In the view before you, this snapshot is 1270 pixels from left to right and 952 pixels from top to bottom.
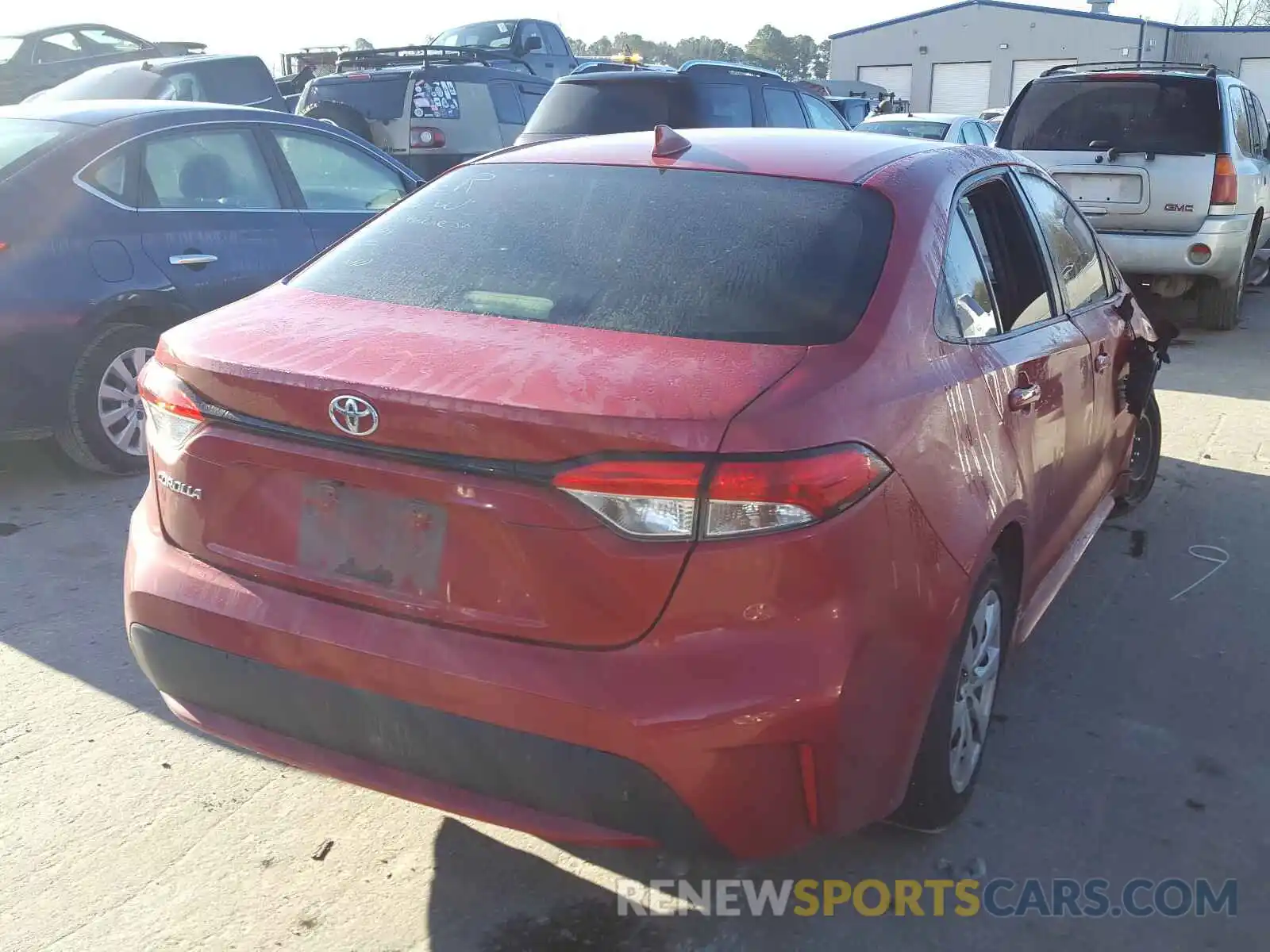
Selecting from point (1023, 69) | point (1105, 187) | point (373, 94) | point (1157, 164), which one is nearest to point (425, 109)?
point (373, 94)

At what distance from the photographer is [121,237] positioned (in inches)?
209

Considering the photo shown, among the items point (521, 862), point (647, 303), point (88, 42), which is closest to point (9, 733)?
point (521, 862)

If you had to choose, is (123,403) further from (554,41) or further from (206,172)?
(554,41)

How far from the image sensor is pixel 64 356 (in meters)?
5.08

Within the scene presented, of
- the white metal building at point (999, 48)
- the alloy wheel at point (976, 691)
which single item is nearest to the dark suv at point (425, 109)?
the alloy wheel at point (976, 691)

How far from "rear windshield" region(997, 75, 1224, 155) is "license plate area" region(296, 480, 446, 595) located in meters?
8.11

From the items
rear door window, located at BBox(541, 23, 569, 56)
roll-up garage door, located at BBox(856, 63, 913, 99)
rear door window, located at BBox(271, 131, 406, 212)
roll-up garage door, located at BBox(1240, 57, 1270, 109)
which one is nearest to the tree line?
roll-up garage door, located at BBox(856, 63, 913, 99)

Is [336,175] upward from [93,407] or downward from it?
upward

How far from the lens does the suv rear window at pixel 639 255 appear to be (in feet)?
8.52

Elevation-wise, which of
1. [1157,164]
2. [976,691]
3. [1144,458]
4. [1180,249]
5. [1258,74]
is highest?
[1157,164]

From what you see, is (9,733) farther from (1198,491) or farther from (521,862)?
(1198,491)

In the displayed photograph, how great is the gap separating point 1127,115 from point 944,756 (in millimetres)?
7697

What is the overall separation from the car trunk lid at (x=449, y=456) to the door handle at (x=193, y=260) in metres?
3.18

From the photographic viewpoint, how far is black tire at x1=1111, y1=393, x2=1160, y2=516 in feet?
17.2
